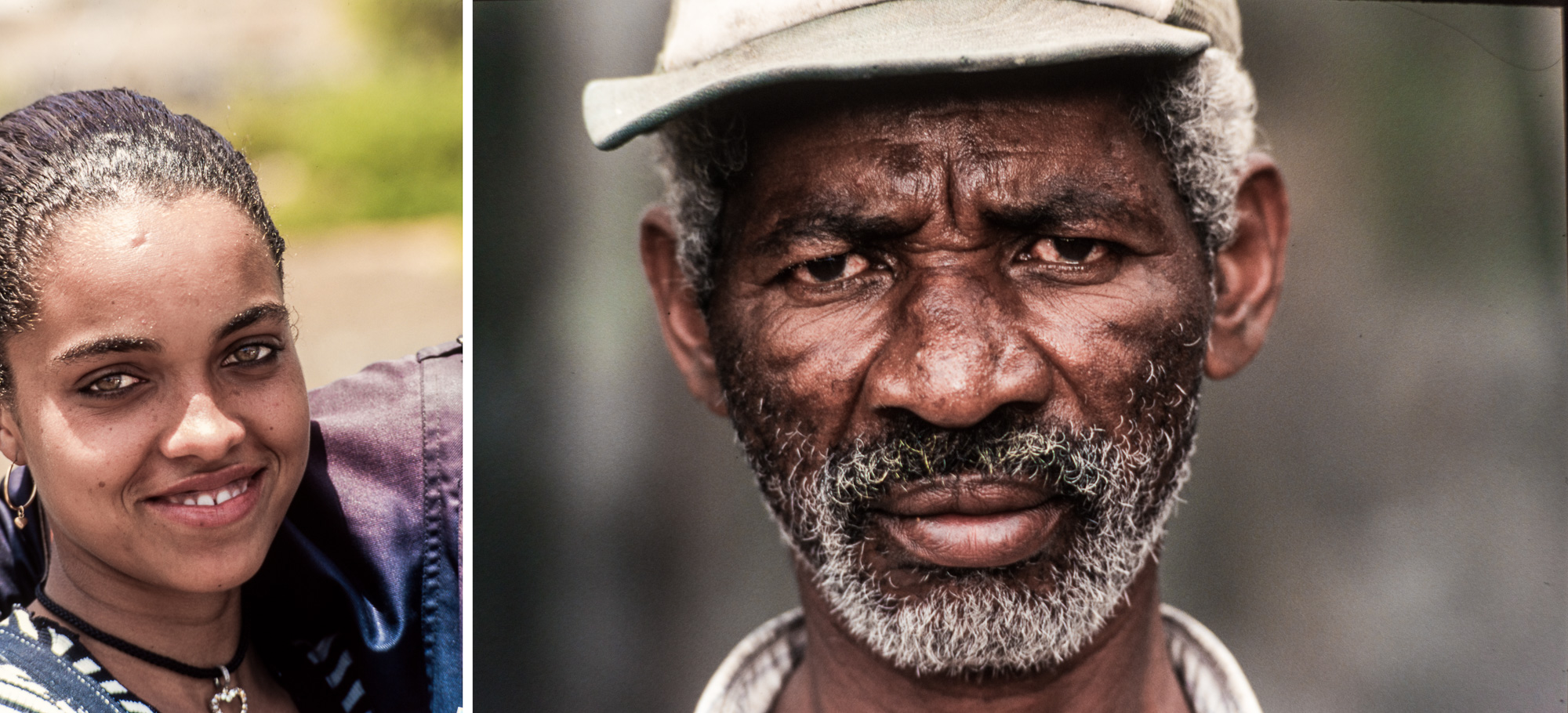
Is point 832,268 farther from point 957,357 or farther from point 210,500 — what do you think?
point 210,500

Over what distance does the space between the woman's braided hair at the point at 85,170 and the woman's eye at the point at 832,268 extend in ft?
2.74

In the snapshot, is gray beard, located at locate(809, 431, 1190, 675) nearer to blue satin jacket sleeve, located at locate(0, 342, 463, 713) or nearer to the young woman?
blue satin jacket sleeve, located at locate(0, 342, 463, 713)

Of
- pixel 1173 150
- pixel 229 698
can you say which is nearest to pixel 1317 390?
pixel 1173 150

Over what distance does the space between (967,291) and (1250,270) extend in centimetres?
63

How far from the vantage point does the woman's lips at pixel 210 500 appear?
1.63m

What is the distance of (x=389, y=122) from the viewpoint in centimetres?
204

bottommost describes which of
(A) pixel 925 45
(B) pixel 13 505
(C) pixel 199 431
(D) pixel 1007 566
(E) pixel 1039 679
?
(E) pixel 1039 679

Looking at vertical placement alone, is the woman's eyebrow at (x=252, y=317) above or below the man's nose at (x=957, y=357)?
above

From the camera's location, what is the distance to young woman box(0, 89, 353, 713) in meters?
1.53

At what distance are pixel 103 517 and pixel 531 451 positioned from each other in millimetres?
765

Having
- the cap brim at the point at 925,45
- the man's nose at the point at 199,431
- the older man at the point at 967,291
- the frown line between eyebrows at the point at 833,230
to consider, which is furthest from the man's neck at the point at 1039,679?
the man's nose at the point at 199,431

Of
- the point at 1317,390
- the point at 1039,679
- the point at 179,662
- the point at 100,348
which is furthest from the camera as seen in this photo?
the point at 1317,390

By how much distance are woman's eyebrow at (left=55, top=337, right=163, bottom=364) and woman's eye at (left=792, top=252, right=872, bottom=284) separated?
955mm

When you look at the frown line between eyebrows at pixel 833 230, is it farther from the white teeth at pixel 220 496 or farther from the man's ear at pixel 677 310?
the white teeth at pixel 220 496
